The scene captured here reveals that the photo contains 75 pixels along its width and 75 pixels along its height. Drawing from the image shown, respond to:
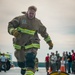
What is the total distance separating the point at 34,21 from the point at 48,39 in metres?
0.46

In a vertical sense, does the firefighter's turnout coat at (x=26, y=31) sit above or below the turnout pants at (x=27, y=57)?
above

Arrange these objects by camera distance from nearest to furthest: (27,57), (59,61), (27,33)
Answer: (27,57) → (27,33) → (59,61)

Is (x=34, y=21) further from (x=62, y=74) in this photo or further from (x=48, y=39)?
(x=62, y=74)

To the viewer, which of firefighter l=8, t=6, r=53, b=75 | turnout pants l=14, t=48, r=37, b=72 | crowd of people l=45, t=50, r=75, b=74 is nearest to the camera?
turnout pants l=14, t=48, r=37, b=72

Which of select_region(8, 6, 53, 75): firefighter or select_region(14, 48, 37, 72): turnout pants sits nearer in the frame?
select_region(14, 48, 37, 72): turnout pants

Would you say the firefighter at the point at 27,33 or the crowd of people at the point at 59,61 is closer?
the firefighter at the point at 27,33

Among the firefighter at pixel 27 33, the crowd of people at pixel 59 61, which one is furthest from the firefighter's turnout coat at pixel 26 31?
the crowd of people at pixel 59 61

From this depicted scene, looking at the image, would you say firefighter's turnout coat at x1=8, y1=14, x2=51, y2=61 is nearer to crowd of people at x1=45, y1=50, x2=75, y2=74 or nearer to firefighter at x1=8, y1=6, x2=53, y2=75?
firefighter at x1=8, y1=6, x2=53, y2=75

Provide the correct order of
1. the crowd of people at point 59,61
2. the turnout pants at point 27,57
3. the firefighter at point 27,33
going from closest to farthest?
the turnout pants at point 27,57 → the firefighter at point 27,33 → the crowd of people at point 59,61

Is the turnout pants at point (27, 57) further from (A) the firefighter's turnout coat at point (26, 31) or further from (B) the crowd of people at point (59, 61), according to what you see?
(B) the crowd of people at point (59, 61)

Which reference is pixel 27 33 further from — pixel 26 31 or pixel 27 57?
pixel 27 57

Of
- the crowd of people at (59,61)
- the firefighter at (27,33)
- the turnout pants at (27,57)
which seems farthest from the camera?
the crowd of people at (59,61)

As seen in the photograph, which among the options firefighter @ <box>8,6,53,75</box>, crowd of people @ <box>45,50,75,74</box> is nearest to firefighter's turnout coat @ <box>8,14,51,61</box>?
firefighter @ <box>8,6,53,75</box>

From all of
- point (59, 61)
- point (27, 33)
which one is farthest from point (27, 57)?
point (59, 61)
